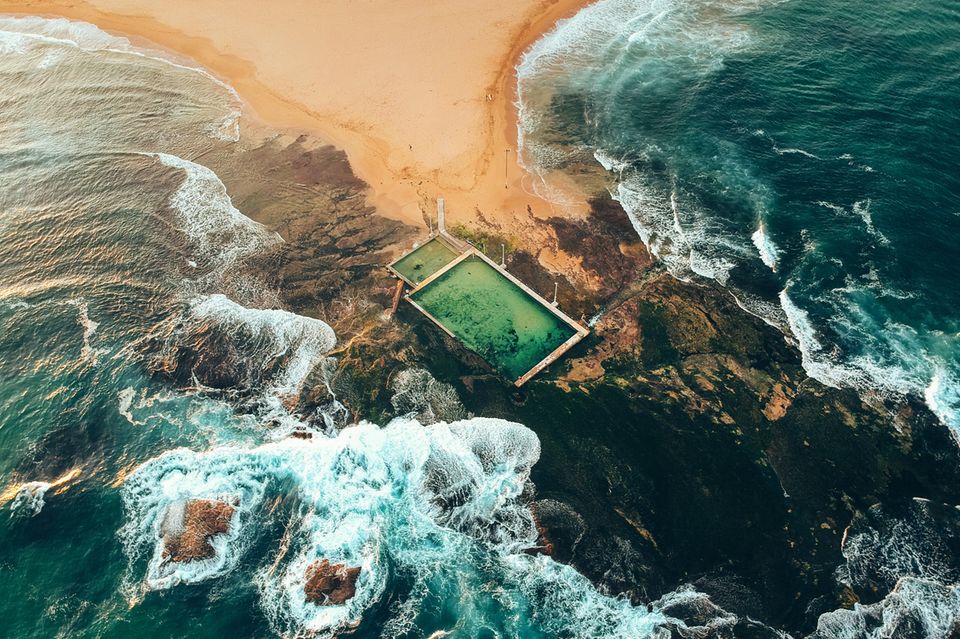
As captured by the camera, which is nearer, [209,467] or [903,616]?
[903,616]

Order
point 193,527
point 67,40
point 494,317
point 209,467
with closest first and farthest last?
point 193,527, point 209,467, point 494,317, point 67,40

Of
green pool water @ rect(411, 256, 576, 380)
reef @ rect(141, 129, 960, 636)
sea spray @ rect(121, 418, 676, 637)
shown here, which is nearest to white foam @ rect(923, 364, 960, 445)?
reef @ rect(141, 129, 960, 636)

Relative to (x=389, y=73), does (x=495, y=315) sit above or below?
below

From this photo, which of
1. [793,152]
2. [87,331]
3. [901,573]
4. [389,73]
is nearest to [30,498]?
[87,331]

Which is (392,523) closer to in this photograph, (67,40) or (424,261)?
(424,261)

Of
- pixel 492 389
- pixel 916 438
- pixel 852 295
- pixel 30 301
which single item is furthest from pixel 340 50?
pixel 916 438

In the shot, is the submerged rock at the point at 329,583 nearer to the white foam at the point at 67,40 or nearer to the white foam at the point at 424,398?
the white foam at the point at 424,398

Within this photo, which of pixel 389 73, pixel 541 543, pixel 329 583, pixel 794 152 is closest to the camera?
pixel 329 583

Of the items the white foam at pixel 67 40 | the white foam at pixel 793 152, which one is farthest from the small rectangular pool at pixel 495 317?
the white foam at pixel 67 40
